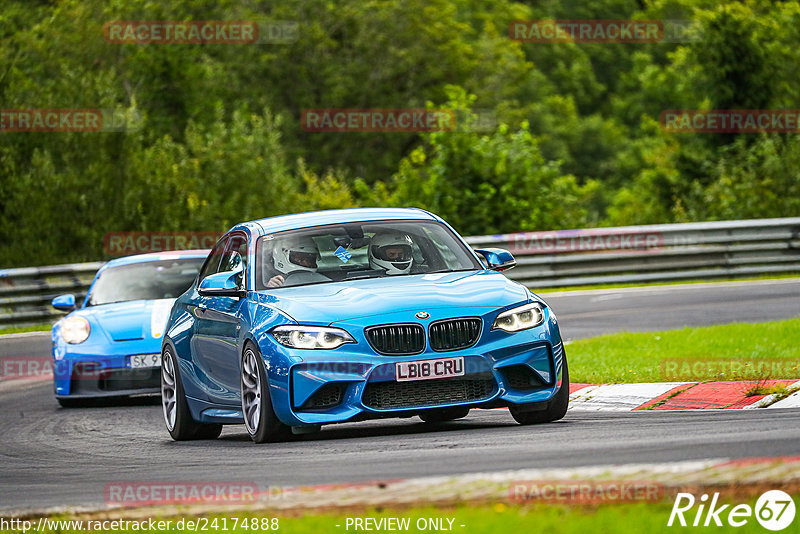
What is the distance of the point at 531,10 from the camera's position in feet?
335

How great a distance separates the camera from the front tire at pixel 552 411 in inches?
379

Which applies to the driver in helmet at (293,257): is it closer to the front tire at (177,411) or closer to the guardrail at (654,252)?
the front tire at (177,411)

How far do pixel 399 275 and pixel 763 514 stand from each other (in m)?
4.91

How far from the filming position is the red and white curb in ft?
34.3

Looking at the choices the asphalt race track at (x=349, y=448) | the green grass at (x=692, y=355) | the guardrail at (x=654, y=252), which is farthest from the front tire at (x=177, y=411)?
the guardrail at (x=654, y=252)

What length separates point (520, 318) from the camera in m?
9.38

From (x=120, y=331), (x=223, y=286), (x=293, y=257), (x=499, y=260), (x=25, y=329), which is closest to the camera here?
(x=223, y=286)

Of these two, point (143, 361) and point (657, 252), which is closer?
point (143, 361)

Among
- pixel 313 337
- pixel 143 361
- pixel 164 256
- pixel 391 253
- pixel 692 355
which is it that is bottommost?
pixel 143 361

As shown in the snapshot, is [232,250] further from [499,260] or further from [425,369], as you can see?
[425,369]

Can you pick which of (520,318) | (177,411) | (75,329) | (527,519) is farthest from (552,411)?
(75,329)

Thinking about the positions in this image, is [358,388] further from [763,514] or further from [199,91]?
[199,91]

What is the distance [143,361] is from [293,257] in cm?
469

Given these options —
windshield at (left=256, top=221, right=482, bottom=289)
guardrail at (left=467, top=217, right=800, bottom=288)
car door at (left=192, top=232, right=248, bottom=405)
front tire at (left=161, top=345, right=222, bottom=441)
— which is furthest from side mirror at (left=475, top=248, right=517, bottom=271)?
guardrail at (left=467, top=217, right=800, bottom=288)
